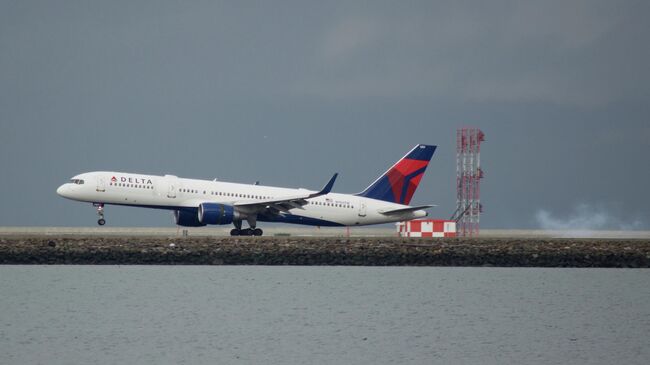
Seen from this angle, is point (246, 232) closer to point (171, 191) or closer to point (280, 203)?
point (280, 203)

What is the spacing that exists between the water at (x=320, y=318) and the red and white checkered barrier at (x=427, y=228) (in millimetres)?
16684

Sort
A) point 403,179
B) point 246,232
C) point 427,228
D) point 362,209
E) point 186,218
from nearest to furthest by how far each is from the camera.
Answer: point 186,218 < point 246,232 < point 362,209 < point 403,179 < point 427,228

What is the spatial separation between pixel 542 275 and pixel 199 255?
17572 millimetres

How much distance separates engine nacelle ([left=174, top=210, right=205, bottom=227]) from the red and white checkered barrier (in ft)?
51.2

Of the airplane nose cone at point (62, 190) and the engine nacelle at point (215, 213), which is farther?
the airplane nose cone at point (62, 190)

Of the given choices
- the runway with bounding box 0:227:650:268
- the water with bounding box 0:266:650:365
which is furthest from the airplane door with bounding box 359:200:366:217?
the water with bounding box 0:266:650:365

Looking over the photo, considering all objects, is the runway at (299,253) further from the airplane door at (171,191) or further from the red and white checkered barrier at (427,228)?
the red and white checkered barrier at (427,228)

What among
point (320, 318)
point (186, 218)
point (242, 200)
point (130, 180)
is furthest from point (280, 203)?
point (320, 318)

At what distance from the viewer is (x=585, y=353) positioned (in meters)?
31.9

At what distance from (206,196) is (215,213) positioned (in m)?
1.96

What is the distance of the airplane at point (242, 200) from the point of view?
209 ft

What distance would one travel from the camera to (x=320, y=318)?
3903 centimetres

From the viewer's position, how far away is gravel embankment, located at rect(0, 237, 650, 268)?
5512 cm

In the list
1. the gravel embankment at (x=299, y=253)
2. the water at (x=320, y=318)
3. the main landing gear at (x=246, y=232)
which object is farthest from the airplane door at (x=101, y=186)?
the main landing gear at (x=246, y=232)
